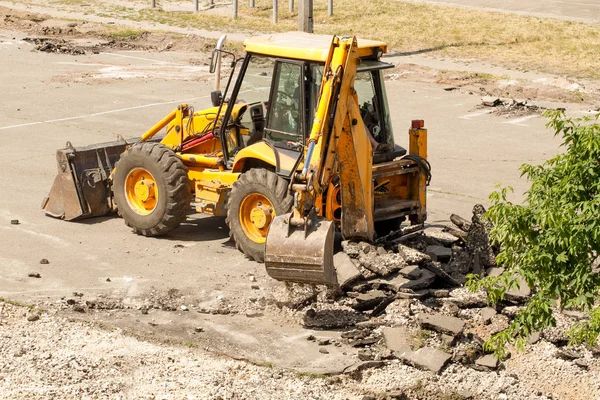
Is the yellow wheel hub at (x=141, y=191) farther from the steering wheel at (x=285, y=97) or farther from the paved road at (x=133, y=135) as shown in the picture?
the steering wheel at (x=285, y=97)

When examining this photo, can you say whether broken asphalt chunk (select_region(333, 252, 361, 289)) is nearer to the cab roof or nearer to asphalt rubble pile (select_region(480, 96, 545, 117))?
the cab roof

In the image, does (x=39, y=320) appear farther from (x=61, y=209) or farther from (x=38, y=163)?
(x=38, y=163)

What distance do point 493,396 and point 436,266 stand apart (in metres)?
2.76

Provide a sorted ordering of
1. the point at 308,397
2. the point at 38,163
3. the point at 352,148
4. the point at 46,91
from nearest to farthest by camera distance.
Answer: the point at 308,397 → the point at 352,148 → the point at 38,163 → the point at 46,91

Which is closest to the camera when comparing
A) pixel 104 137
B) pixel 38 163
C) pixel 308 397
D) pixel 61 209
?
pixel 308 397

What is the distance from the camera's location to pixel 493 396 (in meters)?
8.93

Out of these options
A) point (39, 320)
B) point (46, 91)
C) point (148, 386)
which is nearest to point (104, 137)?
point (46, 91)

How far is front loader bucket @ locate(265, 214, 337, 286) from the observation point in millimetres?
9930

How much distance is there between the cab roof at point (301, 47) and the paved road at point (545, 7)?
75.2 feet

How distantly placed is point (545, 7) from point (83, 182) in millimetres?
25513

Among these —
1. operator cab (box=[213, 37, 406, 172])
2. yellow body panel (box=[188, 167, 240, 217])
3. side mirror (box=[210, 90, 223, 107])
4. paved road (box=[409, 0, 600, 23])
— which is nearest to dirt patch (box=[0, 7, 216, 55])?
paved road (box=[409, 0, 600, 23])

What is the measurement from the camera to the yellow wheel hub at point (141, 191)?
13.3m

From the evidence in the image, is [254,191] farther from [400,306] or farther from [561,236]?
[561,236]

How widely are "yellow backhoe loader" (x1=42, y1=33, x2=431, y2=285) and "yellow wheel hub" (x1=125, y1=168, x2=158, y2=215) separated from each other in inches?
0.6
